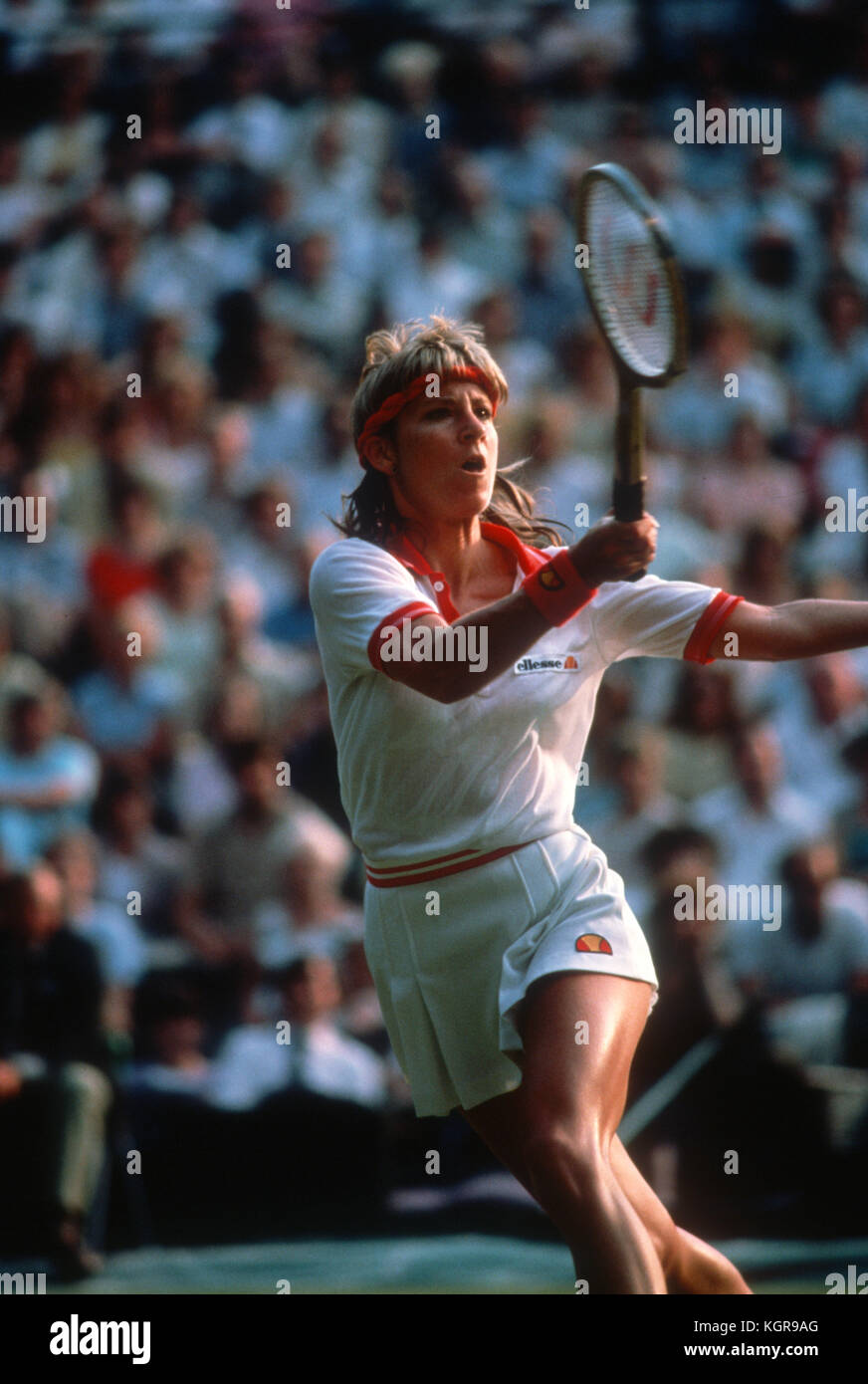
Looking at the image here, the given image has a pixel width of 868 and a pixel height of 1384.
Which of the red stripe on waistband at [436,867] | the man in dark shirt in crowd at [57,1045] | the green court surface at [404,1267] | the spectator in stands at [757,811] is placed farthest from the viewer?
the spectator in stands at [757,811]

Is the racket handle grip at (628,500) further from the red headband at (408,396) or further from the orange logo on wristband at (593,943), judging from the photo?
the orange logo on wristband at (593,943)

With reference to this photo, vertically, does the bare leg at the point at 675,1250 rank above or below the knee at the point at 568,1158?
below

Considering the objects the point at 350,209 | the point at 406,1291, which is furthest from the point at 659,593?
the point at 350,209

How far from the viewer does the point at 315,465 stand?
7.03 metres

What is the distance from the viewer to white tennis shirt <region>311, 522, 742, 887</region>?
3.17 m

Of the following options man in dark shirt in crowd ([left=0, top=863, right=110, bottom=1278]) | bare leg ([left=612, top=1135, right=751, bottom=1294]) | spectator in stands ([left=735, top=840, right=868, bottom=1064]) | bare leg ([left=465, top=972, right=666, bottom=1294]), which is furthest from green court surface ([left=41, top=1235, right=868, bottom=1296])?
bare leg ([left=465, top=972, right=666, bottom=1294])

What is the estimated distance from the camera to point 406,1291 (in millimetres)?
4902

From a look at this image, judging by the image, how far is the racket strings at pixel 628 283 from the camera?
10.1 feet

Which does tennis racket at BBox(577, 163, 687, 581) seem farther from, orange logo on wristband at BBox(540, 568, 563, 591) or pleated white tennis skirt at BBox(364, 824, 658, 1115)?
pleated white tennis skirt at BBox(364, 824, 658, 1115)

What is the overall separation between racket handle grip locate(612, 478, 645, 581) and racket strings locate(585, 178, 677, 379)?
23 cm

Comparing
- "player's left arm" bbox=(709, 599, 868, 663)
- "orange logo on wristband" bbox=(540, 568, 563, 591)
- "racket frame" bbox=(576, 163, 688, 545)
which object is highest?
"racket frame" bbox=(576, 163, 688, 545)

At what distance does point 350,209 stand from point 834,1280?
4726 millimetres

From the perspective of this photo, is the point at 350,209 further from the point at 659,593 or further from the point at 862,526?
the point at 659,593

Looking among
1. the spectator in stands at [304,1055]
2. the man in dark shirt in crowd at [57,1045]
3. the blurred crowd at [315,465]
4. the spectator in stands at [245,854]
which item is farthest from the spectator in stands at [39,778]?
the spectator in stands at [304,1055]
